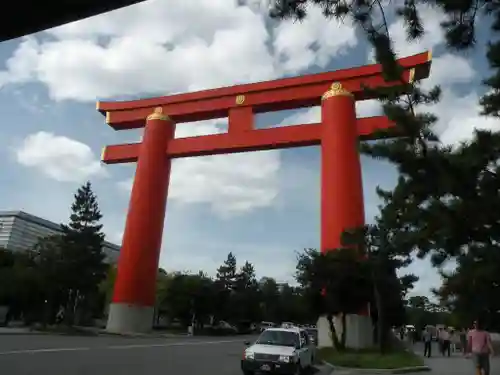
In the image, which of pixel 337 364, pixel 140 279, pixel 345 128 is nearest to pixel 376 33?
pixel 337 364

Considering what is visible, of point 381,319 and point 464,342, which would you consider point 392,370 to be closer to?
point 464,342

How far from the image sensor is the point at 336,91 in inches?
983

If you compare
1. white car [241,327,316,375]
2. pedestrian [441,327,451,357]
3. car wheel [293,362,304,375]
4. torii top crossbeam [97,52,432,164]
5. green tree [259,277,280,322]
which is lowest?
car wheel [293,362,304,375]

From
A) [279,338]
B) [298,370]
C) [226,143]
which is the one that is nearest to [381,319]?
[279,338]

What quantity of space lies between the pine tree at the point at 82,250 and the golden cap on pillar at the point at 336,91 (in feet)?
69.9

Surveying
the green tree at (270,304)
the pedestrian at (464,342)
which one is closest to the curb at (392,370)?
the pedestrian at (464,342)

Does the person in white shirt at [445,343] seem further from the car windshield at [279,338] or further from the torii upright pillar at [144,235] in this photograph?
the torii upright pillar at [144,235]

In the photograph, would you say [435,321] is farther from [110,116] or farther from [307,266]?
[110,116]

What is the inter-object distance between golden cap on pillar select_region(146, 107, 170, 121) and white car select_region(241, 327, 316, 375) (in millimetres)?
19136

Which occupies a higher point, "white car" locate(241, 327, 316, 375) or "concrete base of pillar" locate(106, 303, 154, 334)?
"concrete base of pillar" locate(106, 303, 154, 334)

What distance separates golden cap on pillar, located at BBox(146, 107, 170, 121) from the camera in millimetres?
29109

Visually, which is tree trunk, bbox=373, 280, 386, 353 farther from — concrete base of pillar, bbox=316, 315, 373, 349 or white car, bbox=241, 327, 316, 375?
white car, bbox=241, 327, 316, 375

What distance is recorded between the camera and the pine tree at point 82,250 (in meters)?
36.0

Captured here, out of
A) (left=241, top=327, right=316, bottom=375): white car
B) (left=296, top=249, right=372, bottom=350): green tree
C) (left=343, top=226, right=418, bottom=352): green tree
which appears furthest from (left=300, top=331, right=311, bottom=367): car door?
(left=296, top=249, right=372, bottom=350): green tree
